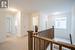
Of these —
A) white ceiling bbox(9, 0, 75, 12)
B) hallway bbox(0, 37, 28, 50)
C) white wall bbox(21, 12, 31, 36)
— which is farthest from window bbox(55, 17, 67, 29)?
hallway bbox(0, 37, 28, 50)

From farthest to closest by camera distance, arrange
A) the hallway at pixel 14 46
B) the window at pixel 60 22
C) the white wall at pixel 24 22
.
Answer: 1. the window at pixel 60 22
2. the white wall at pixel 24 22
3. the hallway at pixel 14 46

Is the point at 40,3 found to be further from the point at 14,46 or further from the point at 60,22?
the point at 60,22

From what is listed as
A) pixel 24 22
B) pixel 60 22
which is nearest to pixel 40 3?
pixel 24 22

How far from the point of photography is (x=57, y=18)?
10.2 meters

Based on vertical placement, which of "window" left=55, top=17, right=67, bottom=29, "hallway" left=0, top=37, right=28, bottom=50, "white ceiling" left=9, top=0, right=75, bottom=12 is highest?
"white ceiling" left=9, top=0, right=75, bottom=12

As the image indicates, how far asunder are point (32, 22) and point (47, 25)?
1.86 metres

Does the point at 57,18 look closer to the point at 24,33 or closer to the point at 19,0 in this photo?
the point at 24,33

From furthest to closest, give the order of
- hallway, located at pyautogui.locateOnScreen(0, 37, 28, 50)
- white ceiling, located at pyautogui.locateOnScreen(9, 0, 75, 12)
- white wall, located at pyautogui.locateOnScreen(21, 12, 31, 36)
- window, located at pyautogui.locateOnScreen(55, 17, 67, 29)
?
window, located at pyautogui.locateOnScreen(55, 17, 67, 29) < white wall, located at pyautogui.locateOnScreen(21, 12, 31, 36) < hallway, located at pyautogui.locateOnScreen(0, 37, 28, 50) < white ceiling, located at pyautogui.locateOnScreen(9, 0, 75, 12)

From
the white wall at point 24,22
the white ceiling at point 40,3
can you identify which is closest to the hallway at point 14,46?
the white ceiling at point 40,3

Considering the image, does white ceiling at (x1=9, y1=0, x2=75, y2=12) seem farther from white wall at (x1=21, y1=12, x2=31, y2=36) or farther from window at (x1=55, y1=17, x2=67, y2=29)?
window at (x1=55, y1=17, x2=67, y2=29)

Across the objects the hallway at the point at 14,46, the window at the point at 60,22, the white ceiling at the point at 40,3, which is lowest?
the hallway at the point at 14,46

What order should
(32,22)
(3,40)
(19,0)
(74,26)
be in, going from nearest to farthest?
(19,0) < (74,26) < (3,40) < (32,22)

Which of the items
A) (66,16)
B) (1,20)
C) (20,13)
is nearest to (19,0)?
(1,20)

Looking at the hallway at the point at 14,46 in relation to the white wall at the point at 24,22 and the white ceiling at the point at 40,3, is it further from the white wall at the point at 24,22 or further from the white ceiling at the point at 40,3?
the white wall at the point at 24,22
